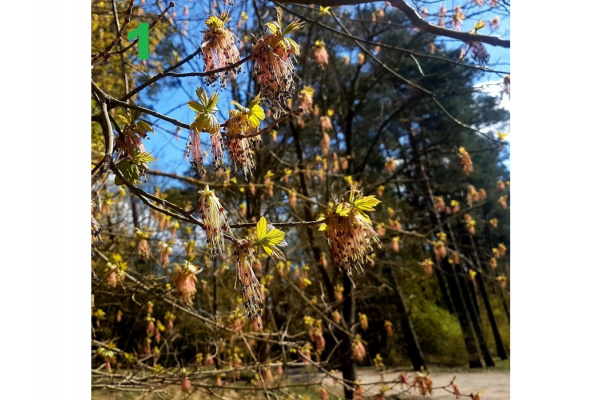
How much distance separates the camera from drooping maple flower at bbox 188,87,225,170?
705 mm

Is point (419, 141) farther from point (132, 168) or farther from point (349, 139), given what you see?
point (132, 168)

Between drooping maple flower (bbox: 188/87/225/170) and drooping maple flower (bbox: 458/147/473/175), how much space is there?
4.82 ft

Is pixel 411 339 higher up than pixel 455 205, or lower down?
lower down

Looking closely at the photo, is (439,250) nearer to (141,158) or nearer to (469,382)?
(469,382)

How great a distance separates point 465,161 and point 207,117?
1516 millimetres

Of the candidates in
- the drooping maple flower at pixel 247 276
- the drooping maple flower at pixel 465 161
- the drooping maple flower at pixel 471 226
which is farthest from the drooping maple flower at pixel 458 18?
the drooping maple flower at pixel 247 276

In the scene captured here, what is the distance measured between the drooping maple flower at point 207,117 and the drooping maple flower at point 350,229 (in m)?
0.18

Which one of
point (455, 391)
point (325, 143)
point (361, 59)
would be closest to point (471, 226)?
point (455, 391)

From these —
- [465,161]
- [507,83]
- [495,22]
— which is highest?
[495,22]

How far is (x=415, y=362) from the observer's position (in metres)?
2.06

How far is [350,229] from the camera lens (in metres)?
0.71
